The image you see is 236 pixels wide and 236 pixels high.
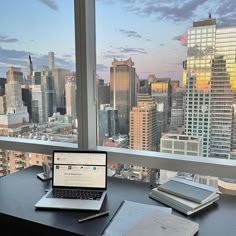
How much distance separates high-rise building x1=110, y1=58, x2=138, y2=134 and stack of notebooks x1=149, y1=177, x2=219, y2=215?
0.47 meters

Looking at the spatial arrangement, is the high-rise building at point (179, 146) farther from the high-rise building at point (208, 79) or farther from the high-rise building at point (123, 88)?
the high-rise building at point (123, 88)

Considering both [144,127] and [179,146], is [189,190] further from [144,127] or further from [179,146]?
[144,127]

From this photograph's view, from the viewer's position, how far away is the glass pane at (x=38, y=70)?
1704 mm

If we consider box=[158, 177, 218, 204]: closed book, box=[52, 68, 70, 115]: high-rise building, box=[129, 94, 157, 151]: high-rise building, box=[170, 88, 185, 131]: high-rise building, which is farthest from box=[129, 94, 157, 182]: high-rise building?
box=[52, 68, 70, 115]: high-rise building

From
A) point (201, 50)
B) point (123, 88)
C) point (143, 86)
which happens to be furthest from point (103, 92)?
point (201, 50)

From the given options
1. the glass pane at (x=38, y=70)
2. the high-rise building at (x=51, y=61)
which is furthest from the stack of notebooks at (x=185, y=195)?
the high-rise building at (x=51, y=61)

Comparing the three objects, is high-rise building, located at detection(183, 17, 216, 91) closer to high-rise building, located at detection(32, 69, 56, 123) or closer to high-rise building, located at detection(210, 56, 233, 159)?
high-rise building, located at detection(210, 56, 233, 159)

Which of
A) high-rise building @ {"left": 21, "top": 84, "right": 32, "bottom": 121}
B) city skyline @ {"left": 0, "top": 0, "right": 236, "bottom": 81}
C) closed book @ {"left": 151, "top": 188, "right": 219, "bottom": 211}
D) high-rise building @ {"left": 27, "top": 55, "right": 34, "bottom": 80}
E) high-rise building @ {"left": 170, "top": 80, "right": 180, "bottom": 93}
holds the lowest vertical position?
closed book @ {"left": 151, "top": 188, "right": 219, "bottom": 211}

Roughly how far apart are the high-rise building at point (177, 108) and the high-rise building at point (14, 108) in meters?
1.06

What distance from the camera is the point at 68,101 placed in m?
1.74

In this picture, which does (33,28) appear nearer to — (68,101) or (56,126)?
(68,101)

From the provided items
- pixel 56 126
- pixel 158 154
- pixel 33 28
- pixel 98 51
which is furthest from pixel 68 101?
pixel 158 154

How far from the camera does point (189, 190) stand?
4.09 feet

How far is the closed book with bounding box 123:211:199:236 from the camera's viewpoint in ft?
2.96
